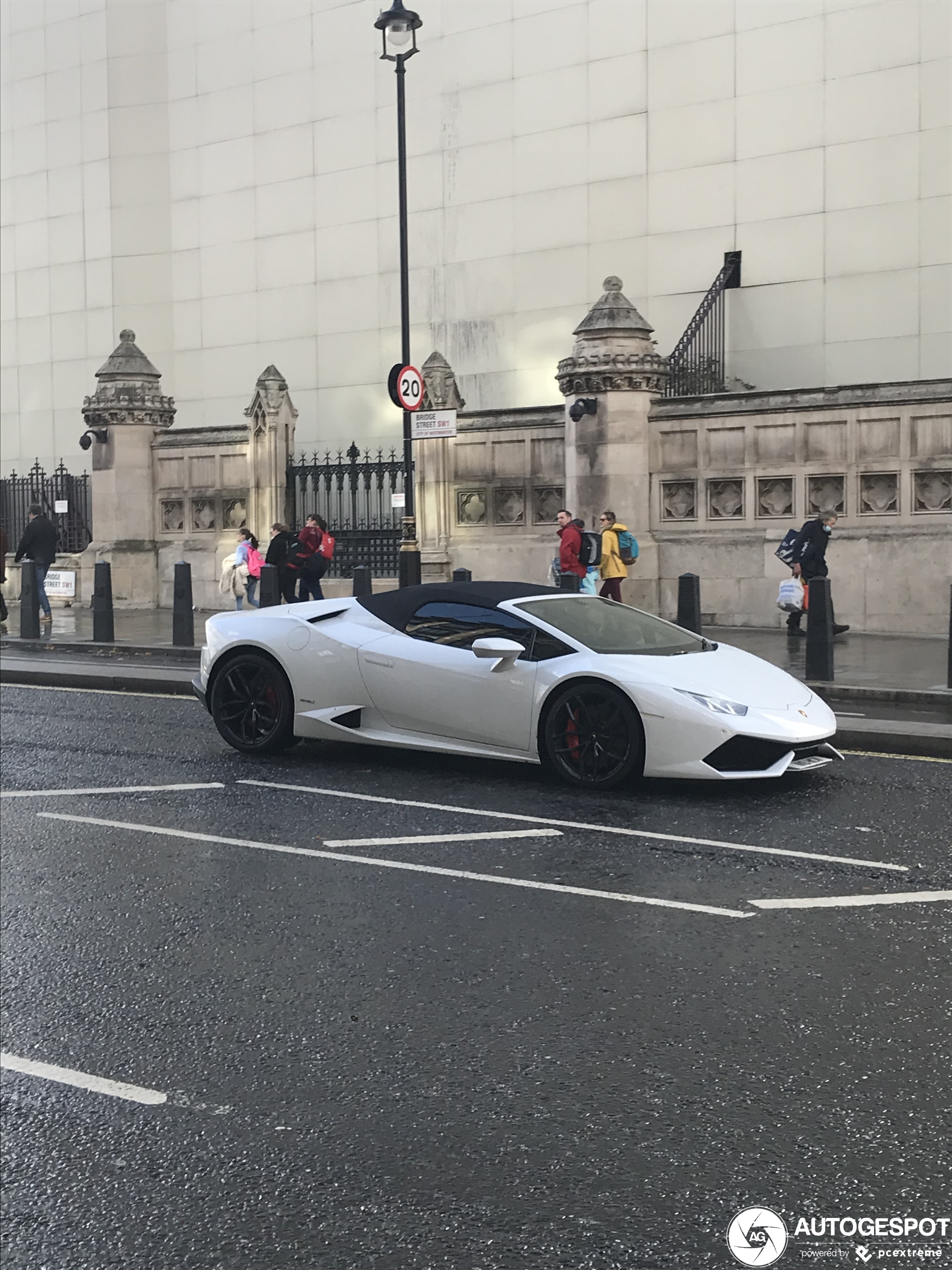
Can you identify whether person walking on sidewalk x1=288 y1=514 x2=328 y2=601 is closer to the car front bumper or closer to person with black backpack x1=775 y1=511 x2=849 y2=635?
person with black backpack x1=775 y1=511 x2=849 y2=635

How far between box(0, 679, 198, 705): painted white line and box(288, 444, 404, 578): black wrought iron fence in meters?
8.51

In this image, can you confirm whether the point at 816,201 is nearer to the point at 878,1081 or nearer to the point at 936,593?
the point at 936,593

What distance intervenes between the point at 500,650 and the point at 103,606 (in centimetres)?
1131

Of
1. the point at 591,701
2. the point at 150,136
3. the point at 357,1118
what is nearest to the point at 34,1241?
the point at 357,1118

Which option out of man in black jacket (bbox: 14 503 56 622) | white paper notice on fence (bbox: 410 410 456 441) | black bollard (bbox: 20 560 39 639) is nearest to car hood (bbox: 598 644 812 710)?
white paper notice on fence (bbox: 410 410 456 441)

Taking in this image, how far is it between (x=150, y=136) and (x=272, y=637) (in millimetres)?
27162

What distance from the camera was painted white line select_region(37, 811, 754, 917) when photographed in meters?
5.93

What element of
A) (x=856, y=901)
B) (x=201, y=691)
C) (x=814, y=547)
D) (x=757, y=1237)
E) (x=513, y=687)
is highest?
(x=814, y=547)

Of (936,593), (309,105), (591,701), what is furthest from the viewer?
(309,105)

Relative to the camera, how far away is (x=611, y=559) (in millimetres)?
17656

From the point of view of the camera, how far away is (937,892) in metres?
6.03

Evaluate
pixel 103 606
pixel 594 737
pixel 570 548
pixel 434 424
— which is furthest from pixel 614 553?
pixel 594 737

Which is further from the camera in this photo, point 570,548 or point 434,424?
point 434,424

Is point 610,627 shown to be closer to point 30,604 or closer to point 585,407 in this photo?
point 585,407
